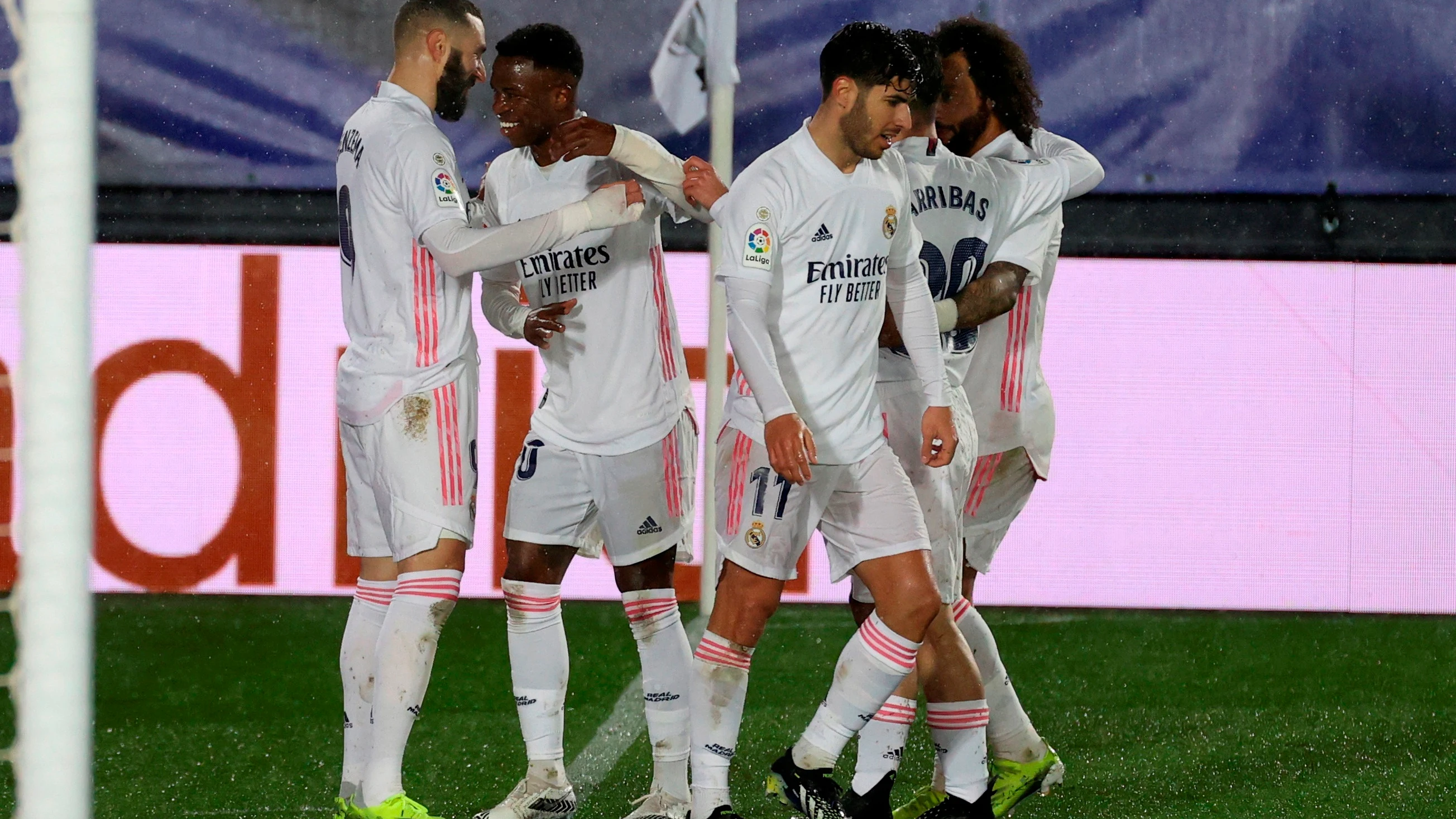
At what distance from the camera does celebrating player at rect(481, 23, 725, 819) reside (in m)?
3.50

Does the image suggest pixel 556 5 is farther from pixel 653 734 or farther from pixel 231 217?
pixel 653 734

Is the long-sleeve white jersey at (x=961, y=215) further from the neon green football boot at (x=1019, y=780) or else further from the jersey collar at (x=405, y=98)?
the jersey collar at (x=405, y=98)

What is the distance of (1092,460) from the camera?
650cm

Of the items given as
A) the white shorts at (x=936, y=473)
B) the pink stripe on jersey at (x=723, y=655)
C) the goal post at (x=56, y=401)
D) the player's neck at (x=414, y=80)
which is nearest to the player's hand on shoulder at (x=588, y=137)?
the player's neck at (x=414, y=80)

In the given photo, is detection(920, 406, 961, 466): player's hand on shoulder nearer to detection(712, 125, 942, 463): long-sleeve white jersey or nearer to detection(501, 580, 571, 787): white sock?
detection(712, 125, 942, 463): long-sleeve white jersey

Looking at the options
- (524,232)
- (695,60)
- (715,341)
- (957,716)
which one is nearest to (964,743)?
(957,716)

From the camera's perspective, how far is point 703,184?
11.0ft

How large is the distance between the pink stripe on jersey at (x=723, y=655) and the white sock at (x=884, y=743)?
1.10 ft

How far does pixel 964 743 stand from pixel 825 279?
101 centimetres

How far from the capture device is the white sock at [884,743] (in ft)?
11.1

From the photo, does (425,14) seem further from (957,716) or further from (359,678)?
(957,716)

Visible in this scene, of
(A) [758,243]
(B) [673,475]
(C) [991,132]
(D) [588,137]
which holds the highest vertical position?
(C) [991,132]

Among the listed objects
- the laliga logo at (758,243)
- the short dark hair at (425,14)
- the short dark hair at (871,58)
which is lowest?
the laliga logo at (758,243)

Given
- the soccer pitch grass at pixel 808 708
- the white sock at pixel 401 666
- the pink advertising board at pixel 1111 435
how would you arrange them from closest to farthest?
1. the white sock at pixel 401 666
2. the soccer pitch grass at pixel 808 708
3. the pink advertising board at pixel 1111 435
